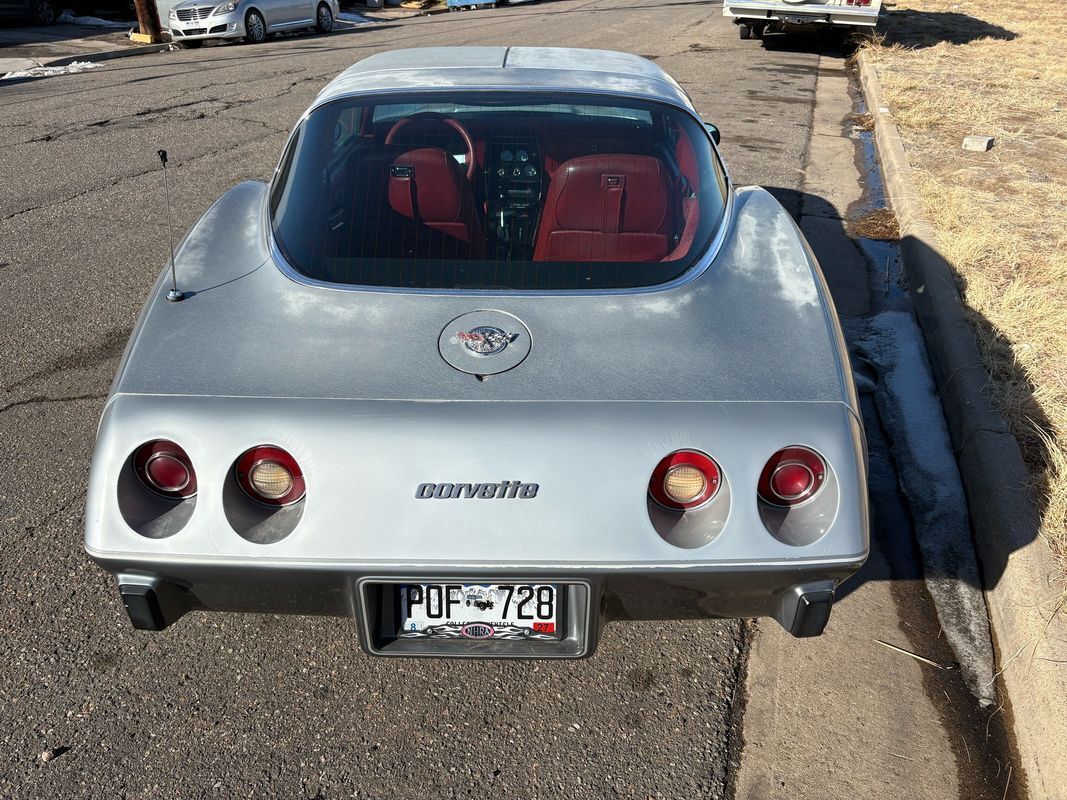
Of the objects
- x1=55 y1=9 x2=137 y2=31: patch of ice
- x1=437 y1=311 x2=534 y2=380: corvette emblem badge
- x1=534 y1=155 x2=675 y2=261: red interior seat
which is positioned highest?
x1=534 y1=155 x2=675 y2=261: red interior seat

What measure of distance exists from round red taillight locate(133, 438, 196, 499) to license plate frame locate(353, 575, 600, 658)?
47 cm

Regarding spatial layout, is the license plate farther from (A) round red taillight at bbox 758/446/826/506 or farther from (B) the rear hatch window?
(B) the rear hatch window

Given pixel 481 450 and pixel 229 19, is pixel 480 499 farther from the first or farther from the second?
pixel 229 19

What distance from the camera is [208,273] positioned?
255 centimetres

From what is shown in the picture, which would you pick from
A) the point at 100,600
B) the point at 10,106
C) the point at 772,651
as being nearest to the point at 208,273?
the point at 100,600

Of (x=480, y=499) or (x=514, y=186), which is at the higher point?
(x=514, y=186)

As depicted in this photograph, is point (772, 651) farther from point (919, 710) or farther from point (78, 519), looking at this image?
point (78, 519)

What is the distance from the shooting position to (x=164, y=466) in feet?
6.54

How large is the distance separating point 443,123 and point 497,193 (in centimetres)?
A: 33

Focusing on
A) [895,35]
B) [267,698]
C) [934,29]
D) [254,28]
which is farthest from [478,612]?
[934,29]

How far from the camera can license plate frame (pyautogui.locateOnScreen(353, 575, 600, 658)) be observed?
6.41 ft

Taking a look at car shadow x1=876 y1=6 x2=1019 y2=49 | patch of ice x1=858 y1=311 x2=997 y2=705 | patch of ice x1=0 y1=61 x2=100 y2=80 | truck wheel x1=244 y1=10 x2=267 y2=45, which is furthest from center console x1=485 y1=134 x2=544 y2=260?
truck wheel x1=244 y1=10 x2=267 y2=45

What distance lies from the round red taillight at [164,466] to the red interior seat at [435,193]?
1041mm

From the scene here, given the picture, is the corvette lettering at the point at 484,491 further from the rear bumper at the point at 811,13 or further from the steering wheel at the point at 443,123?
the rear bumper at the point at 811,13
